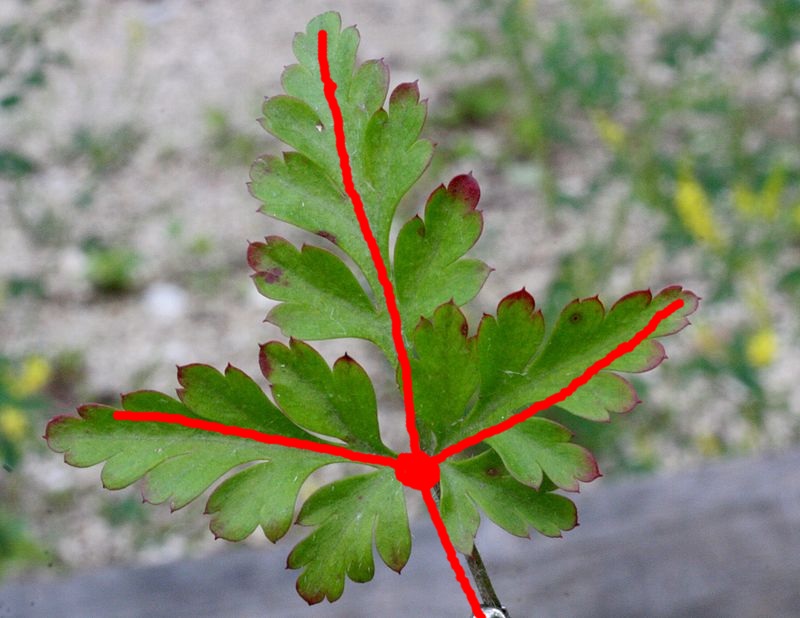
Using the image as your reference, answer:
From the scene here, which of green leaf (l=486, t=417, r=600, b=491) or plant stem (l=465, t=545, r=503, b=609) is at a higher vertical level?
green leaf (l=486, t=417, r=600, b=491)

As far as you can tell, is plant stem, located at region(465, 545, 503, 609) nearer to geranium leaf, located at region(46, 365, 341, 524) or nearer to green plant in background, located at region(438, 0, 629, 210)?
geranium leaf, located at region(46, 365, 341, 524)

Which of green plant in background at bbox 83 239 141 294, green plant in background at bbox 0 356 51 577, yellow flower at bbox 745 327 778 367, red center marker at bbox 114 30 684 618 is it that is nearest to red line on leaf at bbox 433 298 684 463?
red center marker at bbox 114 30 684 618

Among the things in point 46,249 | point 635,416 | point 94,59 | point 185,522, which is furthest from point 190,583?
point 94,59

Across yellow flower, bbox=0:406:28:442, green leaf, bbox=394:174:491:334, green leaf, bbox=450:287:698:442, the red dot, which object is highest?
yellow flower, bbox=0:406:28:442

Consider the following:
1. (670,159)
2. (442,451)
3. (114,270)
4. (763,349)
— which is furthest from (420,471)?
(114,270)

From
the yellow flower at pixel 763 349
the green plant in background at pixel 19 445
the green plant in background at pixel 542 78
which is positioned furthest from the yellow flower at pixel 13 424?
the yellow flower at pixel 763 349

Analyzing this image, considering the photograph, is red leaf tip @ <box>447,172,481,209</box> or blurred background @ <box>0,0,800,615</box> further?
blurred background @ <box>0,0,800,615</box>

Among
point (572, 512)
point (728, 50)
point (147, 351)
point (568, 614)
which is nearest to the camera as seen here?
point (572, 512)

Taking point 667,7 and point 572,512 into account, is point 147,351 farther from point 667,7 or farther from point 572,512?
point 572,512
